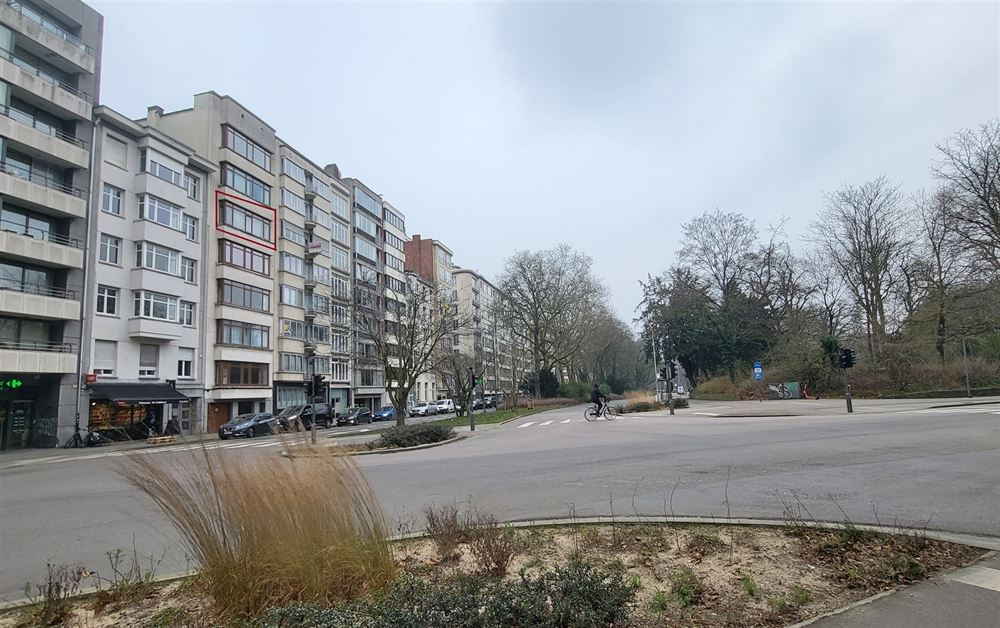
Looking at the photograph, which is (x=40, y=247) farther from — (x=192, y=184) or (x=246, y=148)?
(x=246, y=148)

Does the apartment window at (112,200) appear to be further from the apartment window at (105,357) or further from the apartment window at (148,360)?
the apartment window at (148,360)

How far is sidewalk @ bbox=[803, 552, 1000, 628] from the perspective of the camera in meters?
3.77

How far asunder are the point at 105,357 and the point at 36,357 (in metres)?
4.42

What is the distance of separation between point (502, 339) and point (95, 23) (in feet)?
157

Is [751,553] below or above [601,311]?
below

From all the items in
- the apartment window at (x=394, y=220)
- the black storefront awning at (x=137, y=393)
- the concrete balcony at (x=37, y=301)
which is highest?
the apartment window at (x=394, y=220)

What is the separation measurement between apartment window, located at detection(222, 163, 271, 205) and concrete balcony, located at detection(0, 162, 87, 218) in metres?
12.6

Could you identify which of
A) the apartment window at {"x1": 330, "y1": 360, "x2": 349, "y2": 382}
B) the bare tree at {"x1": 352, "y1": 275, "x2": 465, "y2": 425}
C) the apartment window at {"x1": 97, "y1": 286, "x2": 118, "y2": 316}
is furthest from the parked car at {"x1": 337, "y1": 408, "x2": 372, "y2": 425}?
the apartment window at {"x1": 97, "y1": 286, "x2": 118, "y2": 316}

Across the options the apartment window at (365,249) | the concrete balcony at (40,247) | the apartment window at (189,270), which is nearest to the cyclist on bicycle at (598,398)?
the apartment window at (189,270)

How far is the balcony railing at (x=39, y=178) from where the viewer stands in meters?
28.3

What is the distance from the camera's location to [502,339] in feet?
228

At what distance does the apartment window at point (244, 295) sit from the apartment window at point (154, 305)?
532cm

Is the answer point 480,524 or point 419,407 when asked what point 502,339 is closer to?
point 419,407

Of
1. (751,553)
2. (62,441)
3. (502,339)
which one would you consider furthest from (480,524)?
(502,339)
